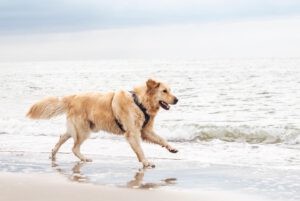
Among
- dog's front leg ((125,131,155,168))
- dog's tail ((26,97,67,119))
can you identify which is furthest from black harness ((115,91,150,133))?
dog's tail ((26,97,67,119))

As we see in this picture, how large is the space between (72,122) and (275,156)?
371 cm

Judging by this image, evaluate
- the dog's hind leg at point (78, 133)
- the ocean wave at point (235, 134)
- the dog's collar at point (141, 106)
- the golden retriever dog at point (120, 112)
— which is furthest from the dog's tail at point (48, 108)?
the ocean wave at point (235, 134)

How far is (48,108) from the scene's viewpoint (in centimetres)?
977

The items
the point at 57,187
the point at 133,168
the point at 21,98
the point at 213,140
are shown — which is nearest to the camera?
the point at 57,187

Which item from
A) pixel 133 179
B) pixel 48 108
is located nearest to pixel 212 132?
pixel 48 108

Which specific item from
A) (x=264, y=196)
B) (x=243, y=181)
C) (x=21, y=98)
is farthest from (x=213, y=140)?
(x=21, y=98)

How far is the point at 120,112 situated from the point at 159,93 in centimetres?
71

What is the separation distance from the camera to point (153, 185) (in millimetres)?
7094

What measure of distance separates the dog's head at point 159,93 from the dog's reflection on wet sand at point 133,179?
1178mm

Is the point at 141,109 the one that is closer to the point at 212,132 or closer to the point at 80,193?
the point at 80,193

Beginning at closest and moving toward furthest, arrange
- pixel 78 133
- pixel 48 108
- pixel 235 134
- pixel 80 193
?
pixel 80 193 < pixel 78 133 < pixel 48 108 < pixel 235 134

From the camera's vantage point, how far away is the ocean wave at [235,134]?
41.7 feet

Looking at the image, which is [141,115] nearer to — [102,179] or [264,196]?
[102,179]

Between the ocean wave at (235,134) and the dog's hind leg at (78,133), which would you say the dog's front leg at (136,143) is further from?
the ocean wave at (235,134)
